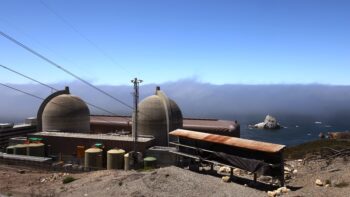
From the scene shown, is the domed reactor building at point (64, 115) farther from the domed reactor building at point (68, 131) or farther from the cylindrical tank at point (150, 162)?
the cylindrical tank at point (150, 162)

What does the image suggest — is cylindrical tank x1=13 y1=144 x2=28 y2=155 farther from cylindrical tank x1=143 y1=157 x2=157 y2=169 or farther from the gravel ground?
cylindrical tank x1=143 y1=157 x2=157 y2=169

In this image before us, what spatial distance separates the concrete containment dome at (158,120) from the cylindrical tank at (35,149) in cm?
Answer: 1029

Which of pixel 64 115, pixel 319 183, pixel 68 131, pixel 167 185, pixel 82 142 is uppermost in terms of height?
pixel 64 115

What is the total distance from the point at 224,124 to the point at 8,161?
34578 millimetres

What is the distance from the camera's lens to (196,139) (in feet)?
89.5

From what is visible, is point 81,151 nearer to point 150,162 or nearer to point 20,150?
point 20,150

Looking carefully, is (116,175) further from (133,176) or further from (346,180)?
(346,180)

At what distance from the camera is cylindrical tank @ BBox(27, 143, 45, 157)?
39.1 m

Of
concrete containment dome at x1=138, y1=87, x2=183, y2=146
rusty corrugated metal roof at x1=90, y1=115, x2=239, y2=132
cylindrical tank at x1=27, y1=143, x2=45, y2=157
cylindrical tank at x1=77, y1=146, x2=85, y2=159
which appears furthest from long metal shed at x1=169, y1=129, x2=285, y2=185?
rusty corrugated metal roof at x1=90, y1=115, x2=239, y2=132

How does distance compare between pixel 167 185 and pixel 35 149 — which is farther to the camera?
pixel 35 149

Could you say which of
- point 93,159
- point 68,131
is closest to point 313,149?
point 93,159

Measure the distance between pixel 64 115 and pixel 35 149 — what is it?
310 inches

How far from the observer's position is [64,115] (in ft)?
153

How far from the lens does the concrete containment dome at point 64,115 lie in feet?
153
